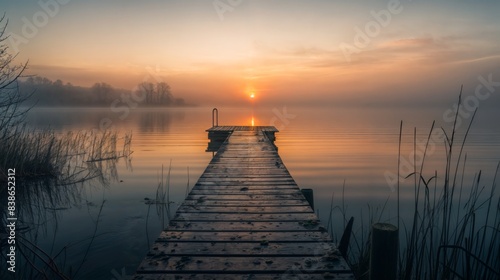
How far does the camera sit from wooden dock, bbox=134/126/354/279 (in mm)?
2609

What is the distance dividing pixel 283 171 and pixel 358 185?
5657 millimetres

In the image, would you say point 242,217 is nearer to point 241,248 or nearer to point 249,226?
point 249,226

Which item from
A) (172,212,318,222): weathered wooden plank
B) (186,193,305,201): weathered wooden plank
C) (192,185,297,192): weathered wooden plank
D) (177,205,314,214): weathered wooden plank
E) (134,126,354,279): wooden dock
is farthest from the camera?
(192,185,297,192): weathered wooden plank

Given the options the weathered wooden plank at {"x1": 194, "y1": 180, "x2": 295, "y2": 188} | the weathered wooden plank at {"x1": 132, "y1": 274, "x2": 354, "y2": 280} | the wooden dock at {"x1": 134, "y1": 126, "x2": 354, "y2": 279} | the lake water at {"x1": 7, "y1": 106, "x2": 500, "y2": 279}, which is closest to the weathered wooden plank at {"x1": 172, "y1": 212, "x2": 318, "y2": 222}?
the wooden dock at {"x1": 134, "y1": 126, "x2": 354, "y2": 279}

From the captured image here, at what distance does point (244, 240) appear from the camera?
10.6ft

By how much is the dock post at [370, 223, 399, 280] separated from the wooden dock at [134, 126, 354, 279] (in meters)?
0.35

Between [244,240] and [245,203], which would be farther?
[245,203]

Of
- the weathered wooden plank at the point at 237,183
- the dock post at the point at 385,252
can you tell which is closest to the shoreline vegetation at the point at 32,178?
the weathered wooden plank at the point at 237,183

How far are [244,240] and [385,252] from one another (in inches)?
53.3

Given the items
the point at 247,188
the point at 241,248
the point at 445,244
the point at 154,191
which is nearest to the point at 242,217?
the point at 241,248

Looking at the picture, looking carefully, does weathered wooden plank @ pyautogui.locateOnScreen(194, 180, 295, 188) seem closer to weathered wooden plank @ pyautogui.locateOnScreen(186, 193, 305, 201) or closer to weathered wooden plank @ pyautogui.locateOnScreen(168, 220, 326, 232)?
weathered wooden plank @ pyautogui.locateOnScreen(186, 193, 305, 201)

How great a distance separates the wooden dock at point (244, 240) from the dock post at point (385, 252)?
0.35 meters

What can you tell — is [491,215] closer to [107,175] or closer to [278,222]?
[278,222]

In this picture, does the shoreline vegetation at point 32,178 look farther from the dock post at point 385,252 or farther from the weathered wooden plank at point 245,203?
the dock post at point 385,252
